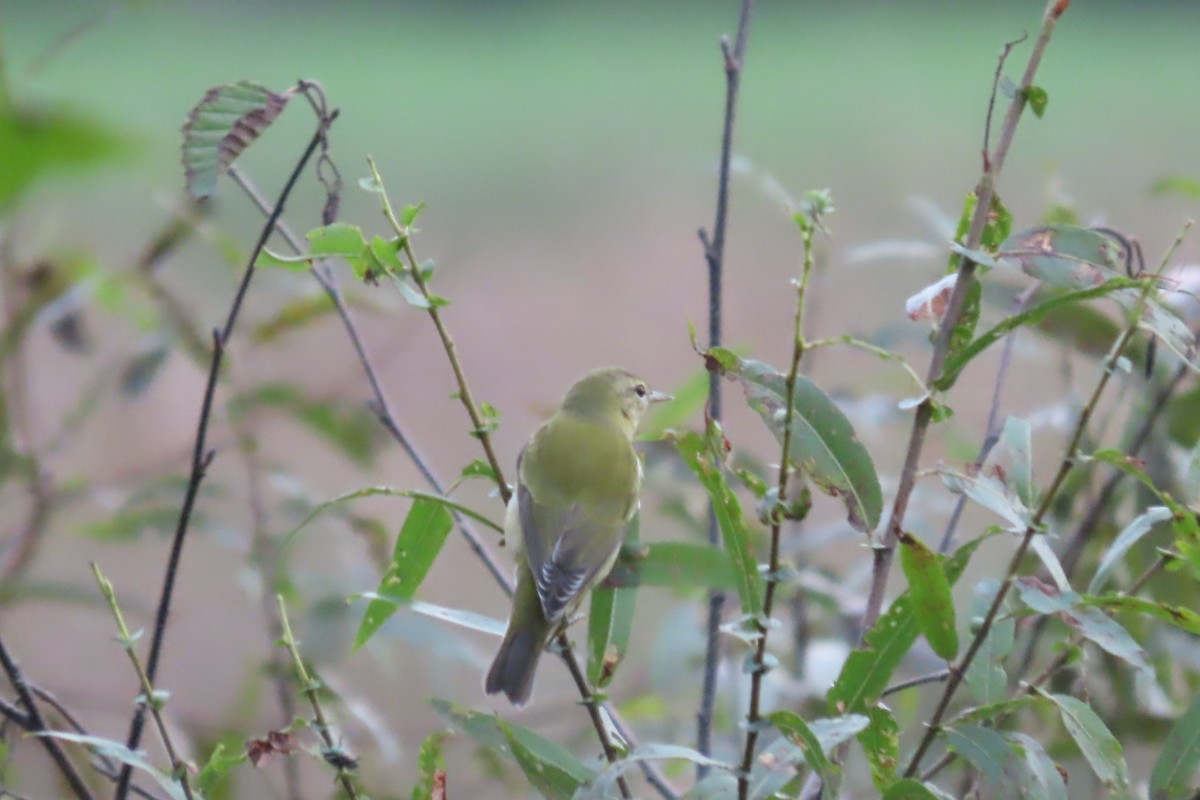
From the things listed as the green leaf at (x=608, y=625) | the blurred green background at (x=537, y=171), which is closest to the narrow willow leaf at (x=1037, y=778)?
the green leaf at (x=608, y=625)

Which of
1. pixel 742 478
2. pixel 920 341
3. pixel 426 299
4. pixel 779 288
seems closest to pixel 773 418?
pixel 742 478

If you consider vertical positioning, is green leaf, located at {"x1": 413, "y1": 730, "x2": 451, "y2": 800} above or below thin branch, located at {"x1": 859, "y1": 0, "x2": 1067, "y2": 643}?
below

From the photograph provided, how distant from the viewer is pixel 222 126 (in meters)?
0.64

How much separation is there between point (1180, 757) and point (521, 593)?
52 cm

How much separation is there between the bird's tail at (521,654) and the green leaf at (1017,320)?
0.49 metres

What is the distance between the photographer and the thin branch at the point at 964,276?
563mm

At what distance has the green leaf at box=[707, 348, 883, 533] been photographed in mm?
604

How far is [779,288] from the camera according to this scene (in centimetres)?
288

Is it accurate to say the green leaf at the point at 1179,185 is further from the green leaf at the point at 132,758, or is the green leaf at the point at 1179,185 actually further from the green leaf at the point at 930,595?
the green leaf at the point at 132,758

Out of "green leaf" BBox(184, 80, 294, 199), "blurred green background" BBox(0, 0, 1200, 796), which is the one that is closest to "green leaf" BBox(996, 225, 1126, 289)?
"green leaf" BBox(184, 80, 294, 199)

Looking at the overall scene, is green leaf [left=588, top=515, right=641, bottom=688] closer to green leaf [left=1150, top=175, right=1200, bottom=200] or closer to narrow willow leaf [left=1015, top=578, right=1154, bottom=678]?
narrow willow leaf [left=1015, top=578, right=1154, bottom=678]

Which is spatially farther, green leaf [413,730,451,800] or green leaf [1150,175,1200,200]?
green leaf [1150,175,1200,200]

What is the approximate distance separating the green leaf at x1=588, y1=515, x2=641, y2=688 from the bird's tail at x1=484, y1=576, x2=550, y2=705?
0.24 m

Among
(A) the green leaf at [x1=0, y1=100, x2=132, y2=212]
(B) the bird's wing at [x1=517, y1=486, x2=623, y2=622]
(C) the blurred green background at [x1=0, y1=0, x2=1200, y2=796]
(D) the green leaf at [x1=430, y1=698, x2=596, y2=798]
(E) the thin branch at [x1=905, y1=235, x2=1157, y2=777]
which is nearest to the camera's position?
(A) the green leaf at [x1=0, y1=100, x2=132, y2=212]
